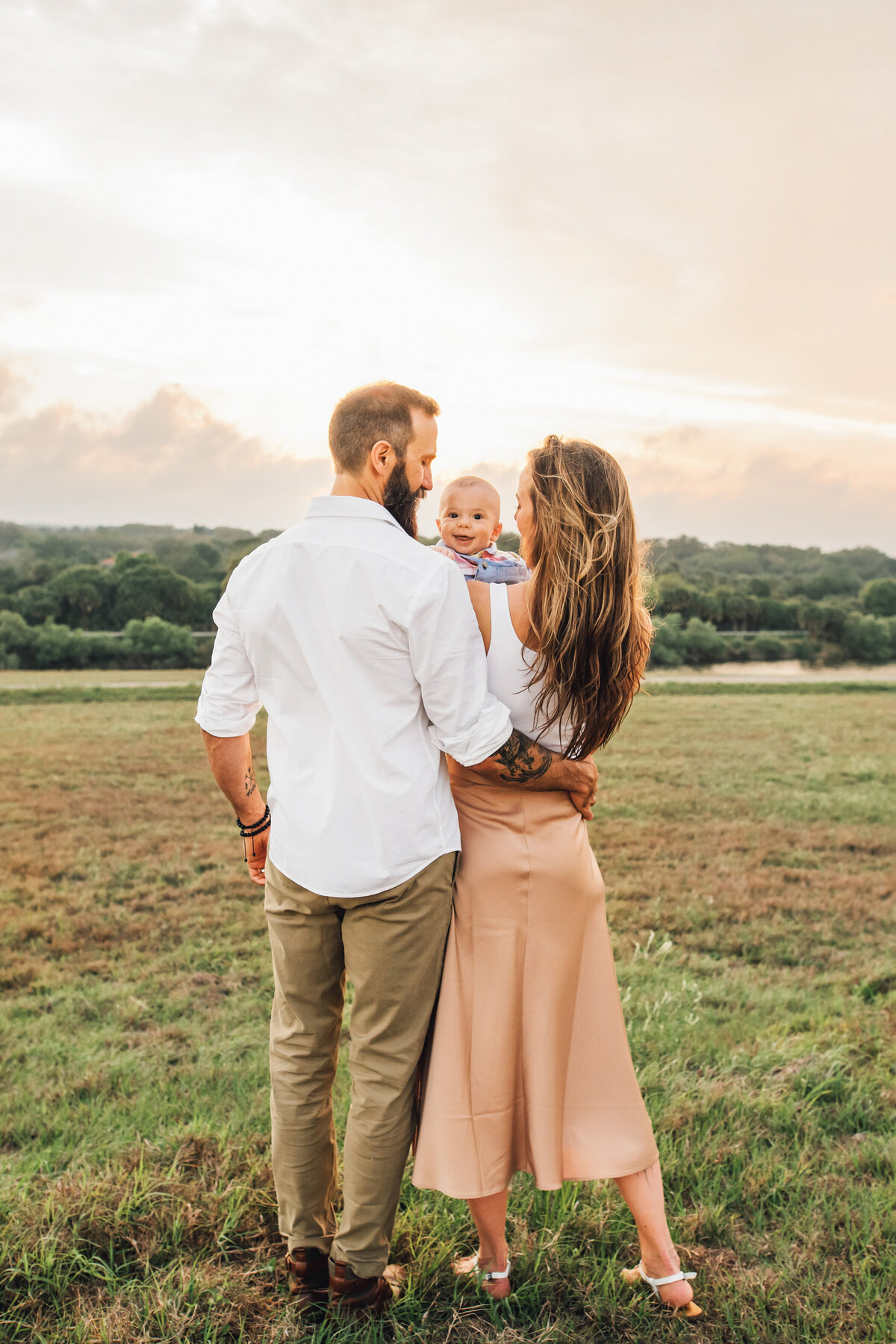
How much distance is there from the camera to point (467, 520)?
2.49 metres

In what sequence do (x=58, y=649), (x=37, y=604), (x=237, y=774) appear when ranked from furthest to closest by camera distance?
(x=37, y=604) < (x=58, y=649) < (x=237, y=774)

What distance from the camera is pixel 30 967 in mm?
3896

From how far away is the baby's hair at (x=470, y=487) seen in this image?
8.36 ft

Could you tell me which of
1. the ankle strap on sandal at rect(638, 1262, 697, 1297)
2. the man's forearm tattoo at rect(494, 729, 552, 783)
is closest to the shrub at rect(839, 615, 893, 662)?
the ankle strap on sandal at rect(638, 1262, 697, 1297)

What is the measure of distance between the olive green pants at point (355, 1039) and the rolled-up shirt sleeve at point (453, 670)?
286 millimetres

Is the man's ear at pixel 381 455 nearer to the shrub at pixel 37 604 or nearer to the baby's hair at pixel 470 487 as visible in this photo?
the baby's hair at pixel 470 487

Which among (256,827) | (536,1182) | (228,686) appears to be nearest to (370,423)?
(228,686)

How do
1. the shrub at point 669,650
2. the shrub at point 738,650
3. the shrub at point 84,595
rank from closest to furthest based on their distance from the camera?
the shrub at point 84,595 → the shrub at point 669,650 → the shrub at point 738,650

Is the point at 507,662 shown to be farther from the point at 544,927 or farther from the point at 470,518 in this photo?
the point at 470,518

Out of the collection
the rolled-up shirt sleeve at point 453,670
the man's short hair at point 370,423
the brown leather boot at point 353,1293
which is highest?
the man's short hair at point 370,423

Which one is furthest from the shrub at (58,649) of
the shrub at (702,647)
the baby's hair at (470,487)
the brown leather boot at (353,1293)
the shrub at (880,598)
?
the shrub at (880,598)

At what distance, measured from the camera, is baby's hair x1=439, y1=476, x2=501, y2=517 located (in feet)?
8.36

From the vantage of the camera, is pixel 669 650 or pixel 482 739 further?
pixel 669 650

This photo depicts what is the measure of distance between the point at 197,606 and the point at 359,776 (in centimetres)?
2267
